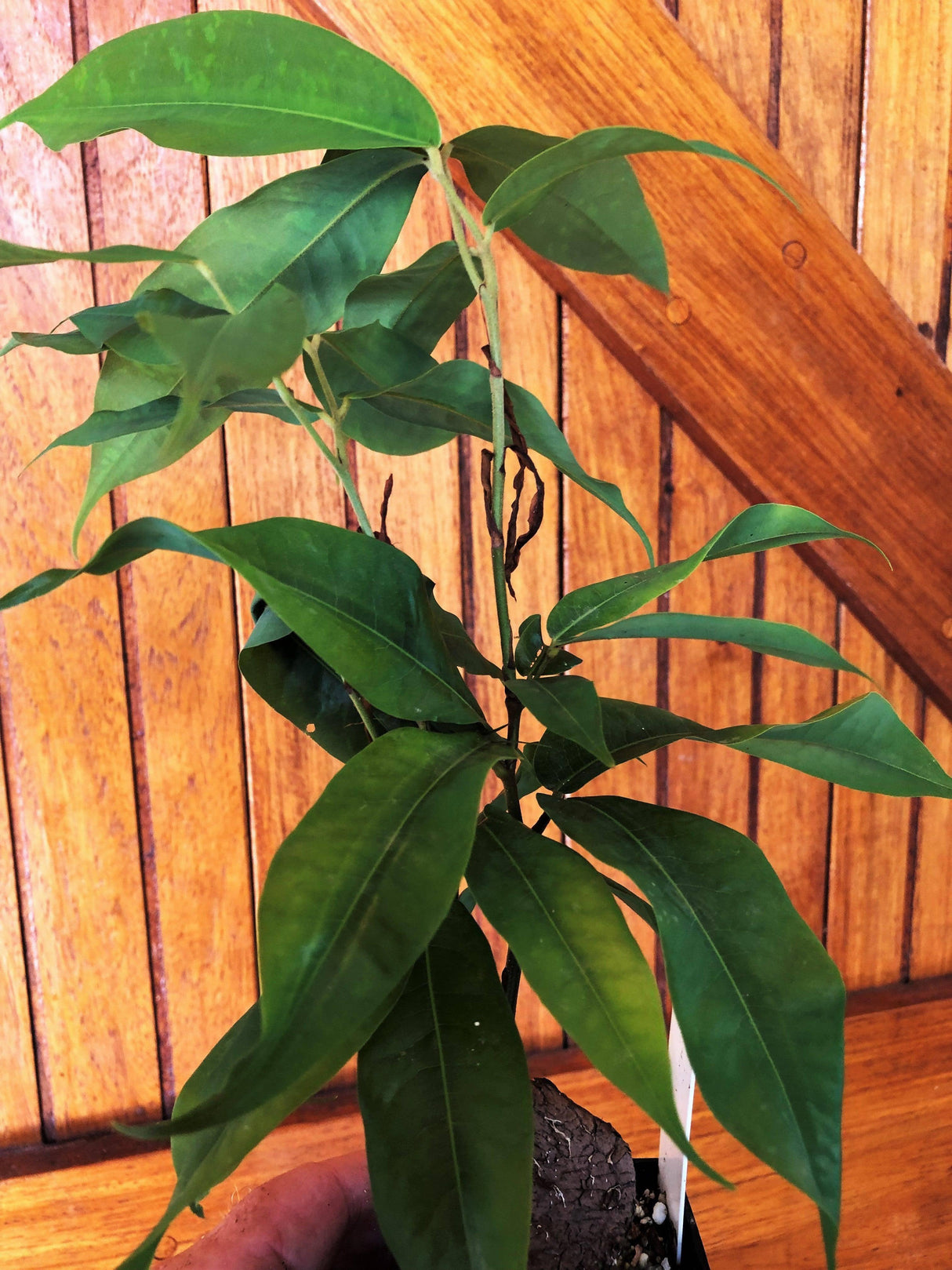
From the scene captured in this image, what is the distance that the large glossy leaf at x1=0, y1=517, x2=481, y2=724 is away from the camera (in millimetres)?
408

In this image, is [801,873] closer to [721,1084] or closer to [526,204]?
[721,1084]

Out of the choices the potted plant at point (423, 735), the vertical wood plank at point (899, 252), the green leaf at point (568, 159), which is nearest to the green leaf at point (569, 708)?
the potted plant at point (423, 735)

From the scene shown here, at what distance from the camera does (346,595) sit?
0.44 m

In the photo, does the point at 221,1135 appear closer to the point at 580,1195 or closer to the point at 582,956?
the point at 582,956

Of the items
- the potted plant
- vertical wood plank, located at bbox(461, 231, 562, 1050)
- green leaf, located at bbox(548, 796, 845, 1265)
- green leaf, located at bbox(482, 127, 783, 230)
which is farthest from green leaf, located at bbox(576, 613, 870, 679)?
vertical wood plank, located at bbox(461, 231, 562, 1050)

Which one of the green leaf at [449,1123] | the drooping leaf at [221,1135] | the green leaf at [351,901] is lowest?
the green leaf at [449,1123]

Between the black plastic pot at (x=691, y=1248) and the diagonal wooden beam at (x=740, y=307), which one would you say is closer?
the black plastic pot at (x=691, y=1248)

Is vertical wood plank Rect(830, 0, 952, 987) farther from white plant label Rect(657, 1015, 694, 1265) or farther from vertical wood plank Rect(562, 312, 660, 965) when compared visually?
white plant label Rect(657, 1015, 694, 1265)

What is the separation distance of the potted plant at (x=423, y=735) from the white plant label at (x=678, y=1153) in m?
0.09

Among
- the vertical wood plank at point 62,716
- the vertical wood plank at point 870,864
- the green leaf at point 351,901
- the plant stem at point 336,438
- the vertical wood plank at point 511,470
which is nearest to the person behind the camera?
the green leaf at point 351,901

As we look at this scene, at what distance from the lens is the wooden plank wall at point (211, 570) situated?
0.93m

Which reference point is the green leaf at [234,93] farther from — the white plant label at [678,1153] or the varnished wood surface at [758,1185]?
the varnished wood surface at [758,1185]

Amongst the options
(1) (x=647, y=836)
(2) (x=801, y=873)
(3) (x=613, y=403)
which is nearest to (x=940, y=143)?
(3) (x=613, y=403)

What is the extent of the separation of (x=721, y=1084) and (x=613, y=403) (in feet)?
2.68
